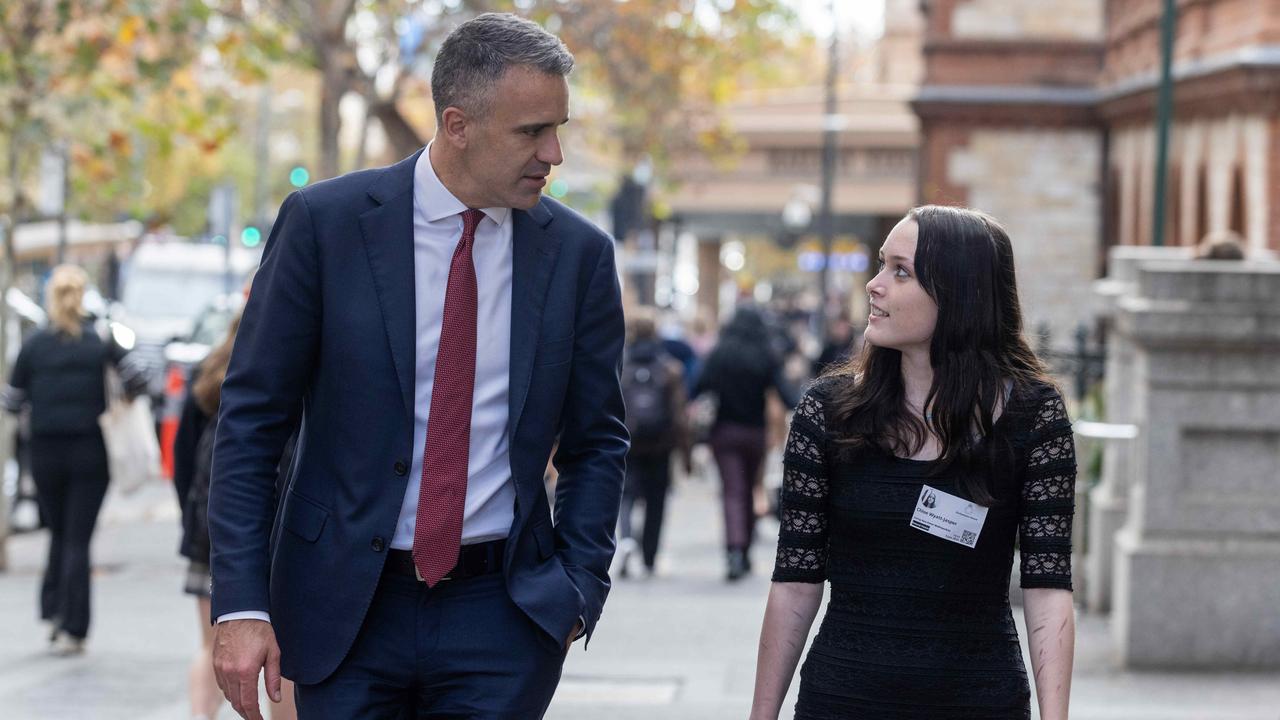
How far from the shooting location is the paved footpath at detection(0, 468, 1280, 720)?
900 cm

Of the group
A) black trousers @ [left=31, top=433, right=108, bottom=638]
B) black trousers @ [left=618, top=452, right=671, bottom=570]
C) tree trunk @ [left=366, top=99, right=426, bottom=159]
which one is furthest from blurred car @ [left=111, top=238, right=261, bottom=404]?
black trousers @ [left=31, top=433, right=108, bottom=638]

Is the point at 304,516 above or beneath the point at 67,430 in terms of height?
above

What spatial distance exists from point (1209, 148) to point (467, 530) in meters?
19.6

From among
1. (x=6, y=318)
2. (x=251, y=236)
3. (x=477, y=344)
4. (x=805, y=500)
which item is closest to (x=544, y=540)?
(x=477, y=344)

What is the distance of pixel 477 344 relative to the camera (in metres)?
4.08

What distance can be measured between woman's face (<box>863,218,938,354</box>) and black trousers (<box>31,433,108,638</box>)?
7.67 metres

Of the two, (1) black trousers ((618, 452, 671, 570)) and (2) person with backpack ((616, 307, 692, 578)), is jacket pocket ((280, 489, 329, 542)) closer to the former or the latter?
(2) person with backpack ((616, 307, 692, 578))

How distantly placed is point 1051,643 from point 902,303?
0.68m

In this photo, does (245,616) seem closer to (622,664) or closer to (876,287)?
(876,287)

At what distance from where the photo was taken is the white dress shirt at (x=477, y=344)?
4.02 m

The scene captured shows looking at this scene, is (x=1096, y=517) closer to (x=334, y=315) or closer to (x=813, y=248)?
(x=334, y=315)

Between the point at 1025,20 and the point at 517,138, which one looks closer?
the point at 517,138

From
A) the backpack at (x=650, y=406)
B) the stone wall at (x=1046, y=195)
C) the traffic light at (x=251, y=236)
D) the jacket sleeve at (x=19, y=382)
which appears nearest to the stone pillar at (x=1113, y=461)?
the backpack at (x=650, y=406)

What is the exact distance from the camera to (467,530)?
158 inches
